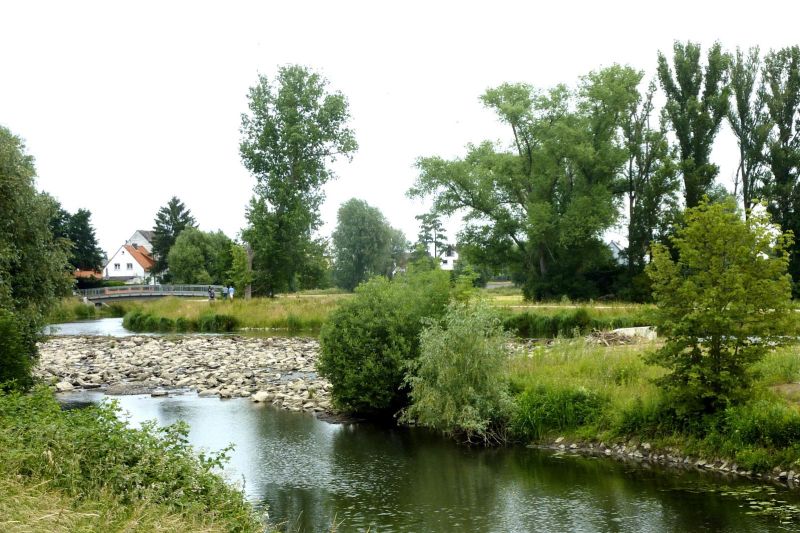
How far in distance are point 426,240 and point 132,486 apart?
103 m

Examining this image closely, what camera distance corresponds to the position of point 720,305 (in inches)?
624

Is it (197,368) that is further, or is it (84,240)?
(84,240)

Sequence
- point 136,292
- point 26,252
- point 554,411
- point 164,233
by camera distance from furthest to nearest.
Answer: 1. point 164,233
2. point 136,292
3. point 26,252
4. point 554,411

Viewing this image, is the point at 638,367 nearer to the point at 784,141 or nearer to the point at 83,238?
the point at 784,141

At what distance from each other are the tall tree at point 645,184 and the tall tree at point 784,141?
5.56m

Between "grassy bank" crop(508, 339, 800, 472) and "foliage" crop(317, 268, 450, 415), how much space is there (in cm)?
293

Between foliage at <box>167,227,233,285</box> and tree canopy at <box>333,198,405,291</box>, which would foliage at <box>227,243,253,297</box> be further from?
tree canopy at <box>333,198,405,291</box>

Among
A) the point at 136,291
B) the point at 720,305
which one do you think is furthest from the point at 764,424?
the point at 136,291

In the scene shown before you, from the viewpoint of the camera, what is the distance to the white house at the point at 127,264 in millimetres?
112500

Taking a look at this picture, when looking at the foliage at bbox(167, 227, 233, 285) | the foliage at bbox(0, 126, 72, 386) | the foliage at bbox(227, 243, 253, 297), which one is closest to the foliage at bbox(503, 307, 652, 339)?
the foliage at bbox(0, 126, 72, 386)

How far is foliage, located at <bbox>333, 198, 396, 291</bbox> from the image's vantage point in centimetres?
9931

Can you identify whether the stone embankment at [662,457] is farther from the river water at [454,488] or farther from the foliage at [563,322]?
the foliage at [563,322]

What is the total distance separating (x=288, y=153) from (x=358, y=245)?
40968mm

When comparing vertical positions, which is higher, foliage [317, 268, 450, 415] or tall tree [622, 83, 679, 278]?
tall tree [622, 83, 679, 278]
